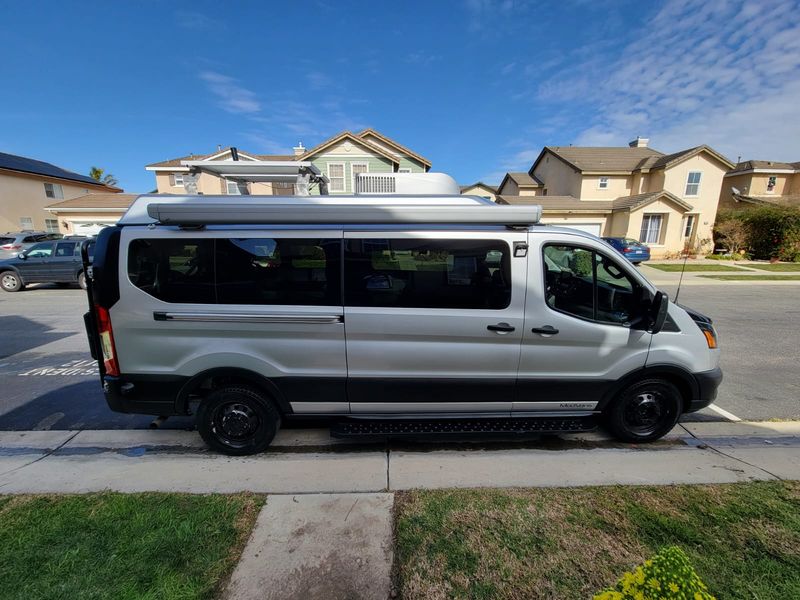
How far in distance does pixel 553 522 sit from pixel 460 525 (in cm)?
61

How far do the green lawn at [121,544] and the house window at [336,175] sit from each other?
63.0ft

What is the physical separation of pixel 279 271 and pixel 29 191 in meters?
36.8

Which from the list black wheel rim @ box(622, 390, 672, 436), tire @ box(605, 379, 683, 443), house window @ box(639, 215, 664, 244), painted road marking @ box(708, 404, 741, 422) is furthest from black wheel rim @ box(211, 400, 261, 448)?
house window @ box(639, 215, 664, 244)

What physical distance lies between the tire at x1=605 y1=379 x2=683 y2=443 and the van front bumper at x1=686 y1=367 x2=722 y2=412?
139 mm

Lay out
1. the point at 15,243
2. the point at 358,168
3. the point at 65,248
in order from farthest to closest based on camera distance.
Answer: the point at 358,168 < the point at 15,243 < the point at 65,248

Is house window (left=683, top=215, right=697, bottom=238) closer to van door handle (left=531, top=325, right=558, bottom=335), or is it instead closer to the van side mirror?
the van side mirror

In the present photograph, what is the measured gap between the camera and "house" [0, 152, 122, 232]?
2486 cm

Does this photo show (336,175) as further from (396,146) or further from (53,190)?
(53,190)

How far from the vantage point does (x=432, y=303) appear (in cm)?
288

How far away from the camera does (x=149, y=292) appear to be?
2830mm

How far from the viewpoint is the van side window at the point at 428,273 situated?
2.84 m

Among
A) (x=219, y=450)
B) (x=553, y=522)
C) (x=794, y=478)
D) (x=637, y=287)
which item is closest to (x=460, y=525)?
(x=553, y=522)

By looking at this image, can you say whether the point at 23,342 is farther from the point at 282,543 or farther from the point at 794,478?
the point at 794,478

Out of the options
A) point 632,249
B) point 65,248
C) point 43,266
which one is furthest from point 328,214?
point 632,249
